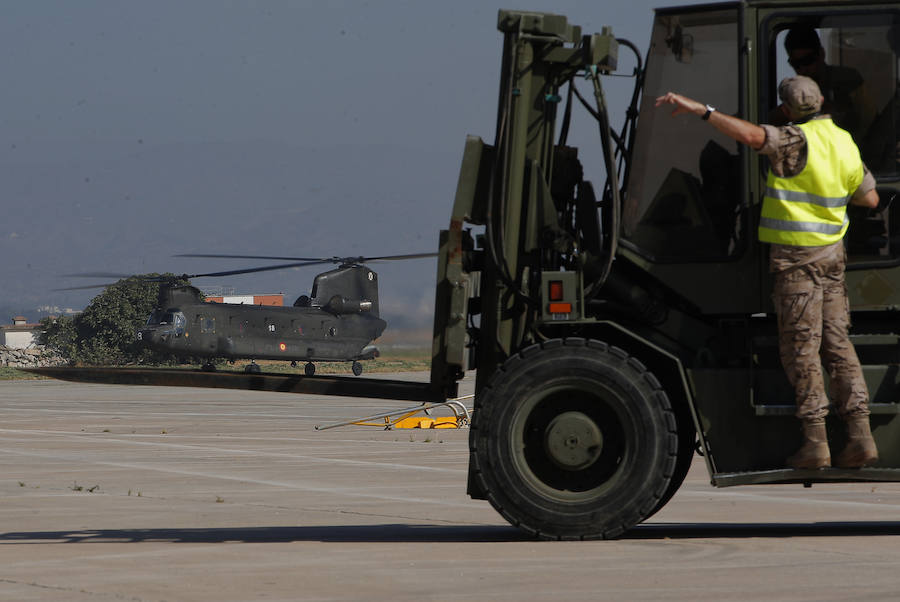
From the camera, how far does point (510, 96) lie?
306 inches

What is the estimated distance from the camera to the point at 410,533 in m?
8.95

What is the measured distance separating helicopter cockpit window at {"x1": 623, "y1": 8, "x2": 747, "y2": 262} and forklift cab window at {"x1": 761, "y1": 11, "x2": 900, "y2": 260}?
264mm

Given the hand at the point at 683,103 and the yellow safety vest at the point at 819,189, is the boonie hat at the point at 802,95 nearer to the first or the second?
the yellow safety vest at the point at 819,189

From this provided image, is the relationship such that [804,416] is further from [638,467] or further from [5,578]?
[5,578]

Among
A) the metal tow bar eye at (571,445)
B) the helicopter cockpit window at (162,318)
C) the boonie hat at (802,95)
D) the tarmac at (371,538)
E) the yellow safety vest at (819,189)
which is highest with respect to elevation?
the helicopter cockpit window at (162,318)

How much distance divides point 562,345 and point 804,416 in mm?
1354

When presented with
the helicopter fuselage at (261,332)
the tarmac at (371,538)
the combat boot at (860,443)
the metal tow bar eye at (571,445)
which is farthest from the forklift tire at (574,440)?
the helicopter fuselage at (261,332)

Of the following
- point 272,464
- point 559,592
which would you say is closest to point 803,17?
point 559,592

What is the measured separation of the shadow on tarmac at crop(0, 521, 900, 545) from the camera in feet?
27.6

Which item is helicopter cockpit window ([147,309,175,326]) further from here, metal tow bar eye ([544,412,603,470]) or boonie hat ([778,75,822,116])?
boonie hat ([778,75,822,116])

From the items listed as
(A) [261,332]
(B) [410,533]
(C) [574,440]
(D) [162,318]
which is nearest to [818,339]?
(C) [574,440]

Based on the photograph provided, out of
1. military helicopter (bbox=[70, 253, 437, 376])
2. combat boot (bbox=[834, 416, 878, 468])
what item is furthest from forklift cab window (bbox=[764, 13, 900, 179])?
military helicopter (bbox=[70, 253, 437, 376])

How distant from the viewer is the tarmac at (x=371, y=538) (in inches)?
248

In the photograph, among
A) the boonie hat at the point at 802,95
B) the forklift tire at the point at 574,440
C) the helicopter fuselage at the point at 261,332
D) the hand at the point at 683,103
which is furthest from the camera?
the helicopter fuselage at the point at 261,332
